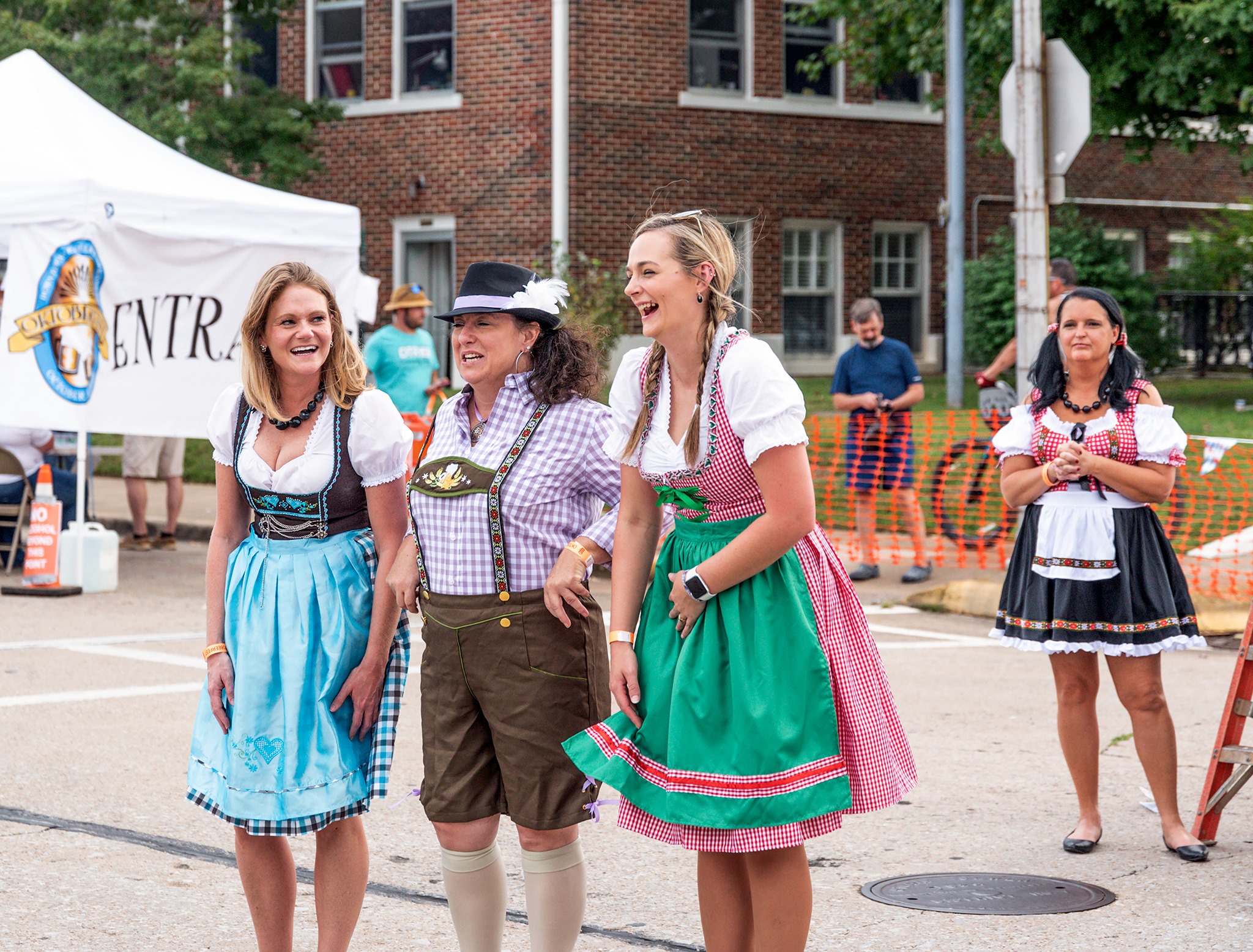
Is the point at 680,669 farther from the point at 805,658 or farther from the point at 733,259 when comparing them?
the point at 733,259

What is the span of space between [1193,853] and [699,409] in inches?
107

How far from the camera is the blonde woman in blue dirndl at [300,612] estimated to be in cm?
381

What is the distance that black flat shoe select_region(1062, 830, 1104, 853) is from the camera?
209 inches

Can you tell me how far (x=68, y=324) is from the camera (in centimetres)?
1115

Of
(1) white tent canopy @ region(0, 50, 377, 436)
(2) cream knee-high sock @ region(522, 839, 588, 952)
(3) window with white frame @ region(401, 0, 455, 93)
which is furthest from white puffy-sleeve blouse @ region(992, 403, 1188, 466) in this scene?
(3) window with white frame @ region(401, 0, 455, 93)

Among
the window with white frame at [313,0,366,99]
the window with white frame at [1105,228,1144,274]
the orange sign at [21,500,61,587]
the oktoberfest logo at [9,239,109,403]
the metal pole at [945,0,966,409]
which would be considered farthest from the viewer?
the window with white frame at [1105,228,1144,274]

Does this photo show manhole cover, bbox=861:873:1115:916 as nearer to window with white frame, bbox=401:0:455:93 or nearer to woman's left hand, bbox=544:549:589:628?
woman's left hand, bbox=544:549:589:628

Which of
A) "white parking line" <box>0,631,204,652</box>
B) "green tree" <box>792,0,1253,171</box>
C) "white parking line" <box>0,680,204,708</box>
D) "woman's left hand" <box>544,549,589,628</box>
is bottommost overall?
"white parking line" <box>0,680,204,708</box>

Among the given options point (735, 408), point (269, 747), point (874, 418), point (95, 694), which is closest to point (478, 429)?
point (735, 408)

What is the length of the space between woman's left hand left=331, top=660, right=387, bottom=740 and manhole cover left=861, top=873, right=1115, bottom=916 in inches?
70.4

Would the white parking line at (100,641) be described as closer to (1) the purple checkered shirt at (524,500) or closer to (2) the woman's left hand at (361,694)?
(2) the woman's left hand at (361,694)

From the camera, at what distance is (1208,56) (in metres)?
18.1

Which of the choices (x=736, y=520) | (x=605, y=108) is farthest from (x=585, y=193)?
(x=736, y=520)

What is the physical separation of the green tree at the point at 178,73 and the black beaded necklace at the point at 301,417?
16.9m
